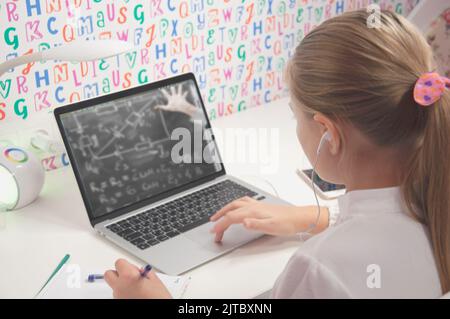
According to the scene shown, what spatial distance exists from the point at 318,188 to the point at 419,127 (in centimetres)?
47

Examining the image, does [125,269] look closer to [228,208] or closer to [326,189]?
[228,208]

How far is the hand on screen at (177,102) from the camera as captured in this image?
1.32 m

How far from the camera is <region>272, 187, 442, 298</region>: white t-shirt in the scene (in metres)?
0.79

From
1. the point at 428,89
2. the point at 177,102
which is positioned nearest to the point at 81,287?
the point at 177,102

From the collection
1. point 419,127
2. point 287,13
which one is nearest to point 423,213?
point 419,127

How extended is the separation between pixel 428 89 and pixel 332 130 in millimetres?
143

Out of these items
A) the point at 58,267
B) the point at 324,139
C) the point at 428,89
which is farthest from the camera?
the point at 58,267

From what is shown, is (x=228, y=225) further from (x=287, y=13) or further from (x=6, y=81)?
(x=287, y=13)

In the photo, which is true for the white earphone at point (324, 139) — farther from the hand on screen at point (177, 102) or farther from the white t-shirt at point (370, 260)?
the hand on screen at point (177, 102)

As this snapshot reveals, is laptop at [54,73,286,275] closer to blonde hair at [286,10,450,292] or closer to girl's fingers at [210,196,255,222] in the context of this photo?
girl's fingers at [210,196,255,222]

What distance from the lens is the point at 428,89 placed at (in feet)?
2.58

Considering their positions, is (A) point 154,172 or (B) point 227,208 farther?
(A) point 154,172

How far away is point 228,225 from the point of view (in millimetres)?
1086

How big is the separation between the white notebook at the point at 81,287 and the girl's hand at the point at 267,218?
0.46ft
